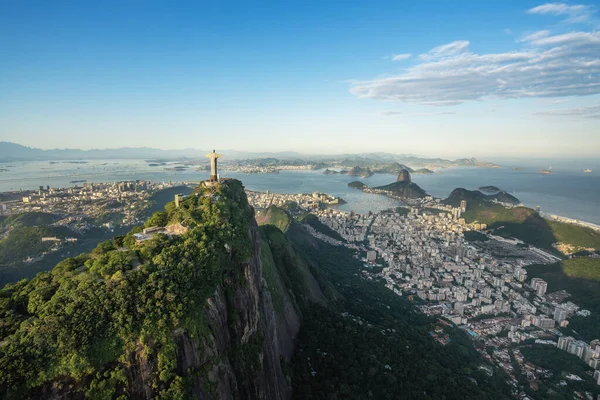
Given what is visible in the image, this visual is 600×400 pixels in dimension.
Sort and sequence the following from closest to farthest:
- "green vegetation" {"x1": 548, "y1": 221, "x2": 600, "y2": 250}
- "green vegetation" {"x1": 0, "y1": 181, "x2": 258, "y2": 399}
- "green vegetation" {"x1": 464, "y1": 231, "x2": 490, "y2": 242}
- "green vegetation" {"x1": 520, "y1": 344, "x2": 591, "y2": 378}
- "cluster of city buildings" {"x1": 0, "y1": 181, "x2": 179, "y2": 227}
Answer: "green vegetation" {"x1": 0, "y1": 181, "x2": 258, "y2": 399} < "green vegetation" {"x1": 520, "y1": 344, "x2": 591, "y2": 378} < "green vegetation" {"x1": 548, "y1": 221, "x2": 600, "y2": 250} < "cluster of city buildings" {"x1": 0, "y1": 181, "x2": 179, "y2": 227} < "green vegetation" {"x1": 464, "y1": 231, "x2": 490, "y2": 242}

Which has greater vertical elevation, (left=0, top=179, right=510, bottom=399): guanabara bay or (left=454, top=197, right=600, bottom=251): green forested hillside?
(left=0, top=179, right=510, bottom=399): guanabara bay

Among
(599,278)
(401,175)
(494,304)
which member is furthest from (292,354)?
(401,175)

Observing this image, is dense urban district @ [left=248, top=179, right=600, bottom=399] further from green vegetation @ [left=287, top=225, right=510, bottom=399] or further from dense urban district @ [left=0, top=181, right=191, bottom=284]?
dense urban district @ [left=0, top=181, right=191, bottom=284]

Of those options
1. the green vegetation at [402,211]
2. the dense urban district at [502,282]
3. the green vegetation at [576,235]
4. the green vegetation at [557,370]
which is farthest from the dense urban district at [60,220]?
the green vegetation at [576,235]

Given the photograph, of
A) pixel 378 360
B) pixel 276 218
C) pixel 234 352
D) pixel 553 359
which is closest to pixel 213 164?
pixel 234 352

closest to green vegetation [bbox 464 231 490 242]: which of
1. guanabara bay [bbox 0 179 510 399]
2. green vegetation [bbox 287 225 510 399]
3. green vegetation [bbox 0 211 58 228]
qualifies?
green vegetation [bbox 287 225 510 399]

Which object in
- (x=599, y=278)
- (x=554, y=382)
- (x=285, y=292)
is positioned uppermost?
(x=285, y=292)

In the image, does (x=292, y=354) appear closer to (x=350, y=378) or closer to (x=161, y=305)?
(x=350, y=378)
